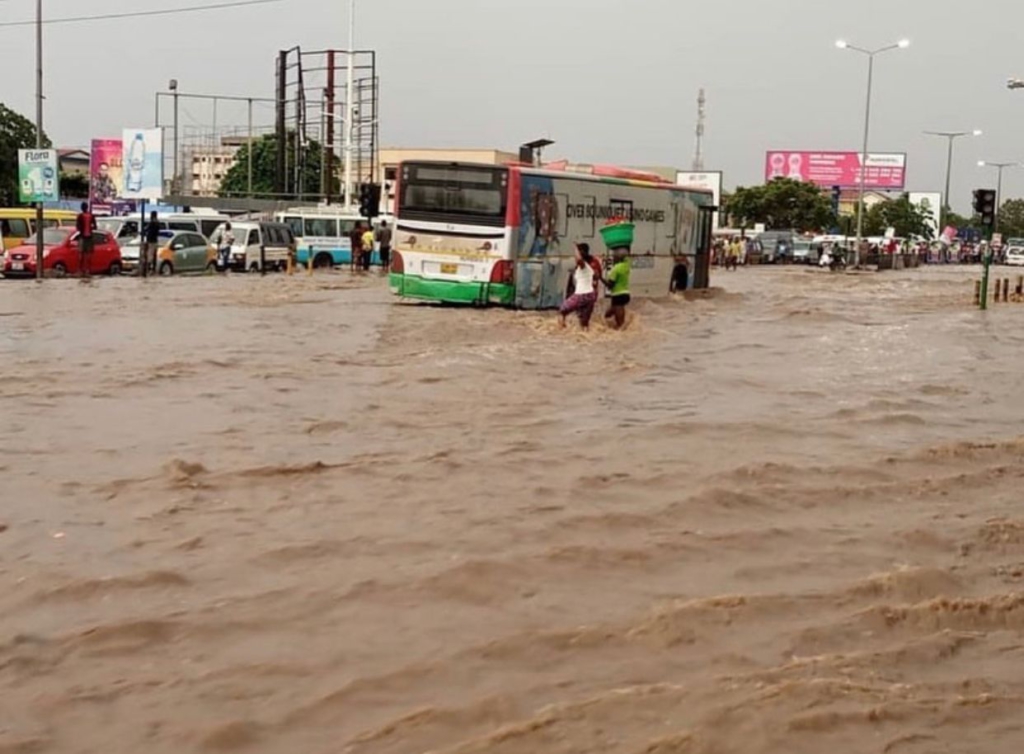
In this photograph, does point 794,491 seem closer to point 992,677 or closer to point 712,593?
point 712,593

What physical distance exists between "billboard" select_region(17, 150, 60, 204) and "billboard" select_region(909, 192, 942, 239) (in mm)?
91360

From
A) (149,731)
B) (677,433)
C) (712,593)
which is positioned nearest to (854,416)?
(677,433)

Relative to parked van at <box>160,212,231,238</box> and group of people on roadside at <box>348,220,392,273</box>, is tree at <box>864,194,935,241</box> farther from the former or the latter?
parked van at <box>160,212,231,238</box>

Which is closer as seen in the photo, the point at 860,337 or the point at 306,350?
the point at 306,350

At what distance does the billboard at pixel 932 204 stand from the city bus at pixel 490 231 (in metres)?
93.4

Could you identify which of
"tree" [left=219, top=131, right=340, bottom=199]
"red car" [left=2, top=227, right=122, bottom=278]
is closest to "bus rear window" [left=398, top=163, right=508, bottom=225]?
"red car" [left=2, top=227, right=122, bottom=278]

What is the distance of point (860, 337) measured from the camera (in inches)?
888

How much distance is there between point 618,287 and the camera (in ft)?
65.0

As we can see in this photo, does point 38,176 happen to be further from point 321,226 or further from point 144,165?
point 321,226

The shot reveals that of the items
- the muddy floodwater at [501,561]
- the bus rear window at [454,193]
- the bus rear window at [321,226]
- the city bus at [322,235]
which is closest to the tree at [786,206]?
the city bus at [322,235]

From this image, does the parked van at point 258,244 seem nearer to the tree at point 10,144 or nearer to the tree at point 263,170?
the tree at point 10,144

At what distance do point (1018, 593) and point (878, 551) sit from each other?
93 cm

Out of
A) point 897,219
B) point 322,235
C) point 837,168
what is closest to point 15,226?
point 322,235

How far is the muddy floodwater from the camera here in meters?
4.82
